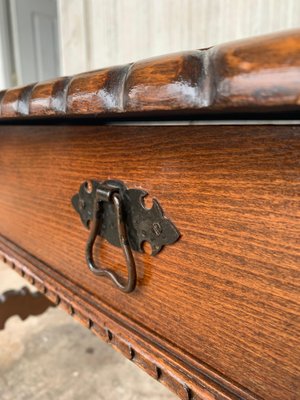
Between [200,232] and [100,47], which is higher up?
[100,47]

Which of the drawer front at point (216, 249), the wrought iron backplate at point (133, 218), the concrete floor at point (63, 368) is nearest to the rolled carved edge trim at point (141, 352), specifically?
the drawer front at point (216, 249)

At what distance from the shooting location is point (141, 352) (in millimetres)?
355

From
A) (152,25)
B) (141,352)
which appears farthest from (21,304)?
(152,25)

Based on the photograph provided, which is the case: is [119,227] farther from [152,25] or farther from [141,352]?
[152,25]

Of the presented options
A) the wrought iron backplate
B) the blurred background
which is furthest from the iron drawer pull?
the blurred background

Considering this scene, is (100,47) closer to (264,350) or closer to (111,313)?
(111,313)

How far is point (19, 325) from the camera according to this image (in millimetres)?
1170

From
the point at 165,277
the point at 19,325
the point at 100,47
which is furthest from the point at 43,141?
the point at 19,325

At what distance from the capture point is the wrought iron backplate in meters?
0.30

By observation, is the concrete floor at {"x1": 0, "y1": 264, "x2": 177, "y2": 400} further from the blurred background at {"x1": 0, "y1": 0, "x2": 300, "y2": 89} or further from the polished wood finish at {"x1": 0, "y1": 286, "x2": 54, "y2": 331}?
the blurred background at {"x1": 0, "y1": 0, "x2": 300, "y2": 89}

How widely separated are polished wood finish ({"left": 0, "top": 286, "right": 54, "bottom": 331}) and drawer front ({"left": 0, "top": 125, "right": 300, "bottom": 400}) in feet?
2.37

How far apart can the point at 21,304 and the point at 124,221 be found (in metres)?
0.85

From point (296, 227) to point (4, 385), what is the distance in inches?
37.3

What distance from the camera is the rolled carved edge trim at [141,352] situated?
0.95ft
